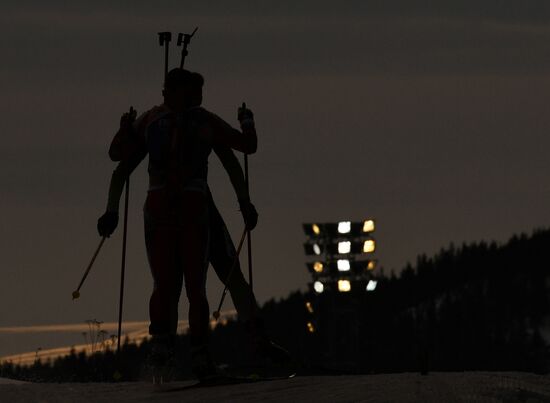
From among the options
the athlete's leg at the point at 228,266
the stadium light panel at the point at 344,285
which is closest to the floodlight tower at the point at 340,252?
the stadium light panel at the point at 344,285

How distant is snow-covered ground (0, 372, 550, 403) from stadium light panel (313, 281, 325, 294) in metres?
35.6

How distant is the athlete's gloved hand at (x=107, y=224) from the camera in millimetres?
11711

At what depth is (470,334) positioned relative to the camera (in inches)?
5010

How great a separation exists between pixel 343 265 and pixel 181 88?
3537 centimetres

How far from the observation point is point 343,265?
153 ft

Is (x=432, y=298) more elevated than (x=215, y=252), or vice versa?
(x=432, y=298)

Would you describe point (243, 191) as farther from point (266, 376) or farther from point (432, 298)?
point (432, 298)

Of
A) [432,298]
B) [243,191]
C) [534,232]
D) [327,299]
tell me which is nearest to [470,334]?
[432,298]

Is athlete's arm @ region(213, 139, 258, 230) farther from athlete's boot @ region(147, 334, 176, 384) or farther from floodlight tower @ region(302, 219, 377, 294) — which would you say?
floodlight tower @ region(302, 219, 377, 294)

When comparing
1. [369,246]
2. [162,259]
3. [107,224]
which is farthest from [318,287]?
[162,259]

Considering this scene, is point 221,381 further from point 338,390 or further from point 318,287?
point 318,287

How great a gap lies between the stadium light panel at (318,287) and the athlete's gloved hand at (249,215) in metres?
34.9

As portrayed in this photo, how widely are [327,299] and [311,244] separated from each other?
267 cm

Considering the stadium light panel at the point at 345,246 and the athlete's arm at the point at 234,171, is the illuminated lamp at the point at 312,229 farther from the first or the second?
the athlete's arm at the point at 234,171
